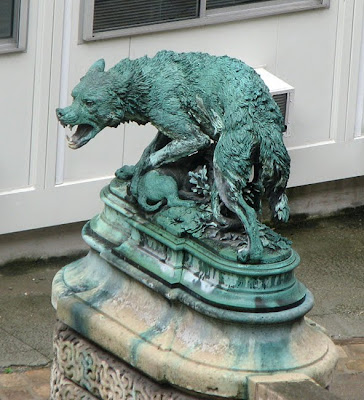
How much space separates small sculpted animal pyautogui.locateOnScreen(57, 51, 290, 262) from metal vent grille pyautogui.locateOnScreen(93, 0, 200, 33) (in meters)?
4.19

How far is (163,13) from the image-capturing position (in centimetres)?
1255

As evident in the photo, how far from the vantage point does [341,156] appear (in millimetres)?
13867

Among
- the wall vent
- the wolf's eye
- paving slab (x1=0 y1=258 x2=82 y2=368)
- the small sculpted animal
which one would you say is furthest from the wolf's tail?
the wall vent

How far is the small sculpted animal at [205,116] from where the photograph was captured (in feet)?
25.2

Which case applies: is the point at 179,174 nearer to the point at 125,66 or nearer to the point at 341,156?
the point at 125,66

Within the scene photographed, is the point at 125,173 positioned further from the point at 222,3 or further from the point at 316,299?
the point at 222,3

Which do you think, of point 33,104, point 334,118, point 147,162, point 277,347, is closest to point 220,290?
point 277,347

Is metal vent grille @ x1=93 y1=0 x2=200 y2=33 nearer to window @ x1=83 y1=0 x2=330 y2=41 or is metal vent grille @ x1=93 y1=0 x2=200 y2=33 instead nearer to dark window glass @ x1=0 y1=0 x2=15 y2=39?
window @ x1=83 y1=0 x2=330 y2=41

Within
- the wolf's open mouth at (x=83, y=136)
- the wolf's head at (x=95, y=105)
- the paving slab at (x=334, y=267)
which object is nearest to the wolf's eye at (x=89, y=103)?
the wolf's head at (x=95, y=105)

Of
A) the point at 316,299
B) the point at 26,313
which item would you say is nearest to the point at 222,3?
the point at 316,299

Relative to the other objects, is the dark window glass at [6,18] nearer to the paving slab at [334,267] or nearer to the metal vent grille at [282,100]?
the metal vent grille at [282,100]

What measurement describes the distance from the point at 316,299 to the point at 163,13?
2664 mm

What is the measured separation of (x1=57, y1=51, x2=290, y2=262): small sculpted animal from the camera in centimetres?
768

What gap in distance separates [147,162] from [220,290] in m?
0.94
